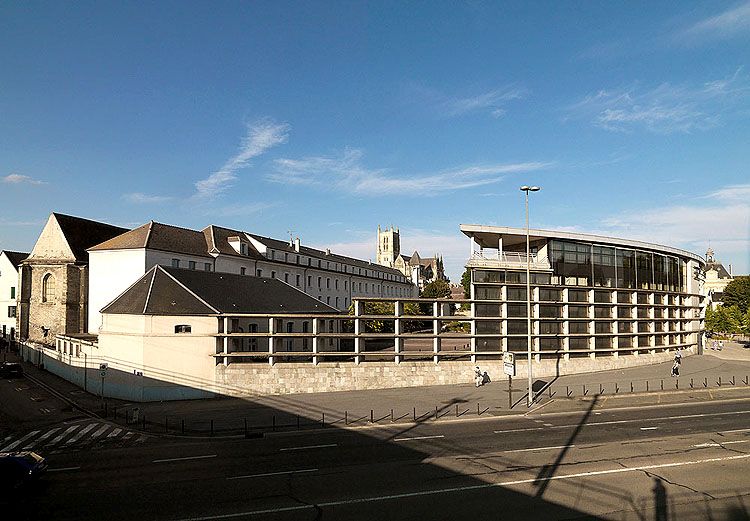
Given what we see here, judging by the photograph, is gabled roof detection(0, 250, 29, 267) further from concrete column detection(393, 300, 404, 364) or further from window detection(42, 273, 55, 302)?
concrete column detection(393, 300, 404, 364)

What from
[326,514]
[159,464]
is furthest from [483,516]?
[159,464]

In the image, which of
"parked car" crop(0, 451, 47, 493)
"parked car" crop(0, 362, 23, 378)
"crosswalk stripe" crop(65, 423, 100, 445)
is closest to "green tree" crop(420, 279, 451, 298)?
"parked car" crop(0, 362, 23, 378)

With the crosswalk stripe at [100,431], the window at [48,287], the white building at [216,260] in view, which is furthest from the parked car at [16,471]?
the window at [48,287]

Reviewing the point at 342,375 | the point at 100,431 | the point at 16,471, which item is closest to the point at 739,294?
the point at 342,375

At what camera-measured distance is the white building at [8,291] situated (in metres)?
81.7

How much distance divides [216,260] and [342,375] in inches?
1340

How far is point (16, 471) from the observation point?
1808cm

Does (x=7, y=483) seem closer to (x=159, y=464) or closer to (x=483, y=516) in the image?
(x=159, y=464)

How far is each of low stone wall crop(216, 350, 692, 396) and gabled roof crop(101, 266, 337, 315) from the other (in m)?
5.61

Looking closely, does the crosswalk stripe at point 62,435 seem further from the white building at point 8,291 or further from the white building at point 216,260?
the white building at point 8,291

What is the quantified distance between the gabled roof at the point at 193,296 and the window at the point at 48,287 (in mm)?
29685

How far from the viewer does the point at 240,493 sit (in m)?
17.5

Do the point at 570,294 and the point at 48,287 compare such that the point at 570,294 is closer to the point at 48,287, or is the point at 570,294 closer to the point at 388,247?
the point at 48,287

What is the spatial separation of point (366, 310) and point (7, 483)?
66022 mm
